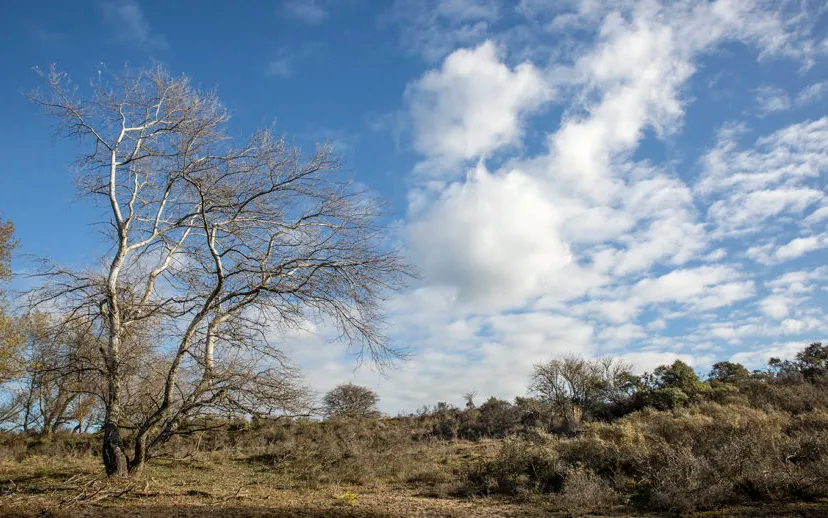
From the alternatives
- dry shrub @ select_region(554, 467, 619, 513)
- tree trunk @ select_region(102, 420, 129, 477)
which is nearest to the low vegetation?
dry shrub @ select_region(554, 467, 619, 513)

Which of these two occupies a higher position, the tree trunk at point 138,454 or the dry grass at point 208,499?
the tree trunk at point 138,454

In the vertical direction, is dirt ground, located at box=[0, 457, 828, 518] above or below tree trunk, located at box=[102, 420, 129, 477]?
below

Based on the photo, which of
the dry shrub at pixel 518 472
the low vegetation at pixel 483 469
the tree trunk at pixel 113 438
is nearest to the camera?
the low vegetation at pixel 483 469

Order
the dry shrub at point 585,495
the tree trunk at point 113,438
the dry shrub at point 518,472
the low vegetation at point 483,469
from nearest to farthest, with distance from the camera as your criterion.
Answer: the low vegetation at point 483,469
the dry shrub at point 585,495
the tree trunk at point 113,438
the dry shrub at point 518,472

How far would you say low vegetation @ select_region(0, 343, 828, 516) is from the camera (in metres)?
8.24

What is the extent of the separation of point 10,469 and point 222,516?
956 cm

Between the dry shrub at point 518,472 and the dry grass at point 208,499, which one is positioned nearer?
the dry grass at point 208,499

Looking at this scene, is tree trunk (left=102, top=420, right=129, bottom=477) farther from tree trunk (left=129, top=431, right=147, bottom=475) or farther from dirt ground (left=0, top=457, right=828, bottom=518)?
dirt ground (left=0, top=457, right=828, bottom=518)

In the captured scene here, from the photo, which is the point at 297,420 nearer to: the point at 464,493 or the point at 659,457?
the point at 464,493

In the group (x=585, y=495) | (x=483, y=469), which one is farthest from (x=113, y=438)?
(x=585, y=495)

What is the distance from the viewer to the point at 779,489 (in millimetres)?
8258

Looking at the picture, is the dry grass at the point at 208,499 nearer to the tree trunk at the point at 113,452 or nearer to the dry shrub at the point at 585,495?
the tree trunk at the point at 113,452

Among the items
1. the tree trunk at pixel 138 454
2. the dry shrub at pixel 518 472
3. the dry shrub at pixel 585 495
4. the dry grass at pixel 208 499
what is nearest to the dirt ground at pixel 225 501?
the dry grass at pixel 208 499

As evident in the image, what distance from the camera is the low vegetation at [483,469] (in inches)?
324
